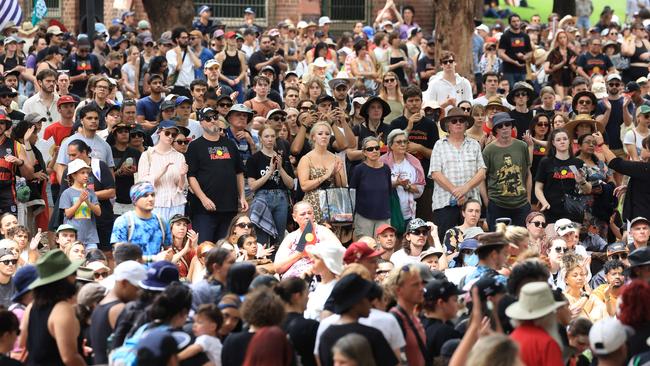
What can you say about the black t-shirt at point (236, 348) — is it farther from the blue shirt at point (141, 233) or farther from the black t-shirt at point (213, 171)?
the black t-shirt at point (213, 171)

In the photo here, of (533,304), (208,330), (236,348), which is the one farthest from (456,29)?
(236,348)

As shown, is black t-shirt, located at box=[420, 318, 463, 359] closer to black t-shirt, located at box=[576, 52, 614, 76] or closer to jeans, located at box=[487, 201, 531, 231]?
jeans, located at box=[487, 201, 531, 231]

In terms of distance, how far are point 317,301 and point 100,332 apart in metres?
1.56

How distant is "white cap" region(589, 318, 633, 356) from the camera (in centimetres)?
852

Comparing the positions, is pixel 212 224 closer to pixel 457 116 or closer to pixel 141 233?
pixel 141 233

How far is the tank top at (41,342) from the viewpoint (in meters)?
8.89

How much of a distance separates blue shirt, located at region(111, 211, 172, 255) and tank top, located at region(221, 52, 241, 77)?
327 inches

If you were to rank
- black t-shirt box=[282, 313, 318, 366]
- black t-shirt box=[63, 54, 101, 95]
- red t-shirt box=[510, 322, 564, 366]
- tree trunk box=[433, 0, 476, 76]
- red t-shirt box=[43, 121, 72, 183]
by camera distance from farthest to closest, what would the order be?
tree trunk box=[433, 0, 476, 76], black t-shirt box=[63, 54, 101, 95], red t-shirt box=[43, 121, 72, 183], black t-shirt box=[282, 313, 318, 366], red t-shirt box=[510, 322, 564, 366]

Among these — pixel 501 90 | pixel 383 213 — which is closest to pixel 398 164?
pixel 383 213

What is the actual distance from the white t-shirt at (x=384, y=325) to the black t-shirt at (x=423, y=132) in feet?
26.6

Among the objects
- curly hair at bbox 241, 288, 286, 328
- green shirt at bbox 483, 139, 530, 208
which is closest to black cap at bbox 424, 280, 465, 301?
curly hair at bbox 241, 288, 286, 328

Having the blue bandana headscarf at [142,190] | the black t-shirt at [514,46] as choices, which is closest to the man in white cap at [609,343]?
the blue bandana headscarf at [142,190]

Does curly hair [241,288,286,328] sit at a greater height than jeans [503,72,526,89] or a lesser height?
greater

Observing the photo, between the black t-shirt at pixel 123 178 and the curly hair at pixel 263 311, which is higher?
the curly hair at pixel 263 311
